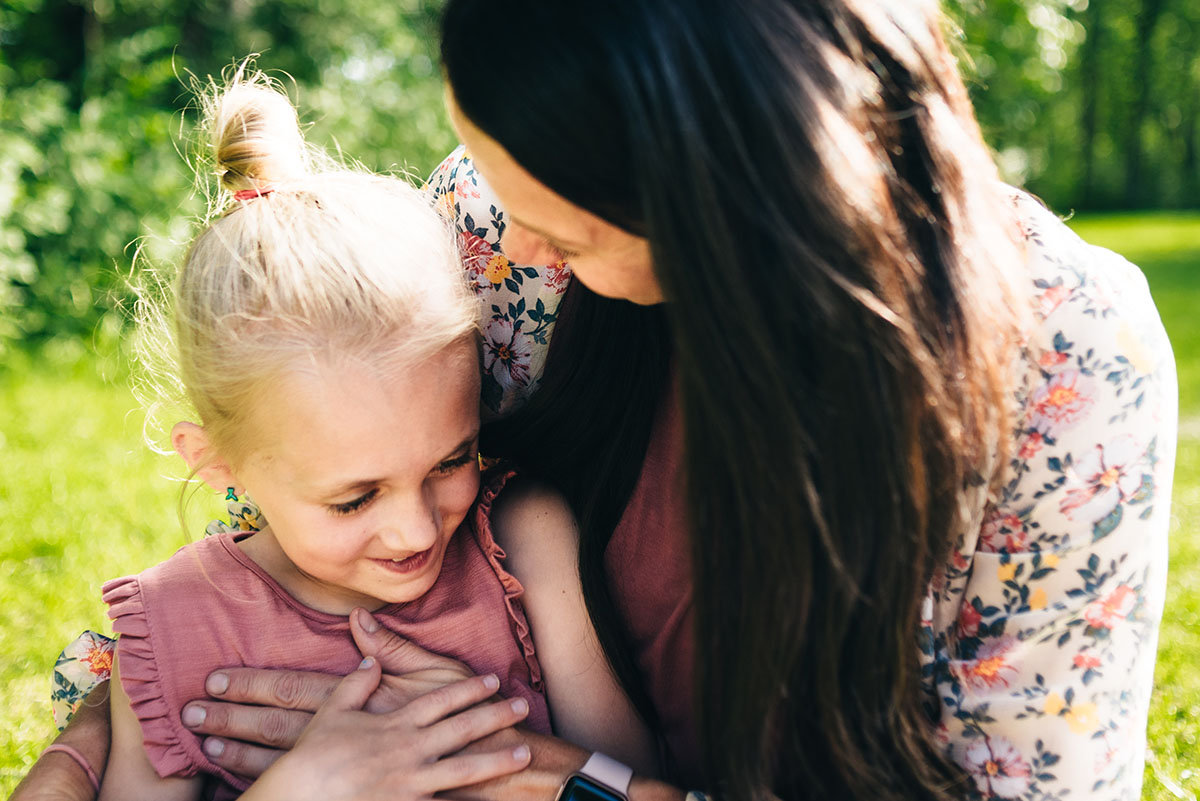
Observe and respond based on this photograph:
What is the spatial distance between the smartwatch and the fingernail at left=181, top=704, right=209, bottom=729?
2.05ft

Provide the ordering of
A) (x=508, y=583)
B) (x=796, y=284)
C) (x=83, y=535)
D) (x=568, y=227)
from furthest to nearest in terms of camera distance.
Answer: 1. (x=83, y=535)
2. (x=508, y=583)
3. (x=568, y=227)
4. (x=796, y=284)

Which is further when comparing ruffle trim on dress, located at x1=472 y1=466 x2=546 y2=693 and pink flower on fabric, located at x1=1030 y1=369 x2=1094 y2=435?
ruffle trim on dress, located at x1=472 y1=466 x2=546 y2=693

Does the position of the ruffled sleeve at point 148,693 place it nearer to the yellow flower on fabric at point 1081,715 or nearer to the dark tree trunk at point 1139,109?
the yellow flower on fabric at point 1081,715

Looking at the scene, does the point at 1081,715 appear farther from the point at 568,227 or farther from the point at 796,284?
the point at 568,227

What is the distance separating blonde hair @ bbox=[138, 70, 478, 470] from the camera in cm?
182

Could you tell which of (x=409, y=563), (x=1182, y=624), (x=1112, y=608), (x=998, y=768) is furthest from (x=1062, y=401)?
(x=1182, y=624)

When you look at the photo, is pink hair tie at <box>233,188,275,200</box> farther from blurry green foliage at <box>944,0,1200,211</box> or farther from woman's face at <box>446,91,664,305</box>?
Result: blurry green foliage at <box>944,0,1200,211</box>

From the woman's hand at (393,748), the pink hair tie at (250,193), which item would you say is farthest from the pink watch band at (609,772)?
the pink hair tie at (250,193)

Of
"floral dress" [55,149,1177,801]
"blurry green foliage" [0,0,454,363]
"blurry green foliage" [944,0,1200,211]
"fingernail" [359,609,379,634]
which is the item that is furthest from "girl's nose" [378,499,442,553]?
"blurry green foliage" [944,0,1200,211]

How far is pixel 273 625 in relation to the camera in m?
2.00

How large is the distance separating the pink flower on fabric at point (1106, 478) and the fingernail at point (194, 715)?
1.45 meters

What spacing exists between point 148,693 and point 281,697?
0.76 feet

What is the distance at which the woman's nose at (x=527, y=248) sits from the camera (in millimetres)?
1810

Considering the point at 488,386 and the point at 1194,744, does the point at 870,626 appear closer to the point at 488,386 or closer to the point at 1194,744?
the point at 488,386
